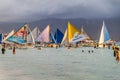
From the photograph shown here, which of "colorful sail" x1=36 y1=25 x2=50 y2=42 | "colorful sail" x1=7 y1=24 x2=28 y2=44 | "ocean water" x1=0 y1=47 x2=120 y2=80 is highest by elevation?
"colorful sail" x1=36 y1=25 x2=50 y2=42

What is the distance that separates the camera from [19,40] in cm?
7794

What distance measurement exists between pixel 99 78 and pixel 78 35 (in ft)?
224

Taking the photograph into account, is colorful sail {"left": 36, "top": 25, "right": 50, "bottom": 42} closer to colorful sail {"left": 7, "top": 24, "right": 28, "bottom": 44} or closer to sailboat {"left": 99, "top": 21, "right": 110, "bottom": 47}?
sailboat {"left": 99, "top": 21, "right": 110, "bottom": 47}

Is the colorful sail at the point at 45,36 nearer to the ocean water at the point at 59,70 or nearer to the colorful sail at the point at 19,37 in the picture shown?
the colorful sail at the point at 19,37

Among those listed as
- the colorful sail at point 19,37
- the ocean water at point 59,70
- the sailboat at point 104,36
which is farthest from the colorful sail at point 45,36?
the ocean water at point 59,70

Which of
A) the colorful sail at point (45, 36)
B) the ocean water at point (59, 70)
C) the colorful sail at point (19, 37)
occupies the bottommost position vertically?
the ocean water at point (59, 70)

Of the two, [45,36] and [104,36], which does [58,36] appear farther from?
[104,36]

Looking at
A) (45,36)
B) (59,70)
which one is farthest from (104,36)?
(59,70)

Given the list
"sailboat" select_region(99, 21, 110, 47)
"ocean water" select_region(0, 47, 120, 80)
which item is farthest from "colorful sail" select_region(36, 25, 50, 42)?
"ocean water" select_region(0, 47, 120, 80)

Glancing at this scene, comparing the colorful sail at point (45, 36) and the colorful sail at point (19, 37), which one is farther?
the colorful sail at point (45, 36)

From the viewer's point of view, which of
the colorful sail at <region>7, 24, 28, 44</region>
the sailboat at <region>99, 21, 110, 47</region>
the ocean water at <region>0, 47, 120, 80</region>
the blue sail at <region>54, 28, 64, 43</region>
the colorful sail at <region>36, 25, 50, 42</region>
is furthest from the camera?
the blue sail at <region>54, 28, 64, 43</region>

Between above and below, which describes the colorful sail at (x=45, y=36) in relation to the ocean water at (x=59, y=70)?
above

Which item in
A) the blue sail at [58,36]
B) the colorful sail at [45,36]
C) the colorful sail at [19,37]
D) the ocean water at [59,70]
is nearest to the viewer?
the ocean water at [59,70]

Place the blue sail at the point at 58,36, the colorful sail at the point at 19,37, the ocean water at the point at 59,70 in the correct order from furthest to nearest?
the blue sail at the point at 58,36, the colorful sail at the point at 19,37, the ocean water at the point at 59,70
